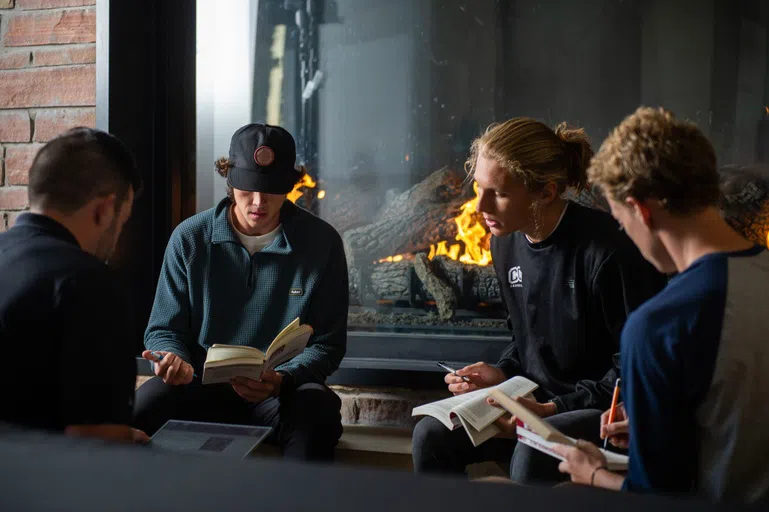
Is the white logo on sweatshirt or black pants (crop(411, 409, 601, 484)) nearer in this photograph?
black pants (crop(411, 409, 601, 484))

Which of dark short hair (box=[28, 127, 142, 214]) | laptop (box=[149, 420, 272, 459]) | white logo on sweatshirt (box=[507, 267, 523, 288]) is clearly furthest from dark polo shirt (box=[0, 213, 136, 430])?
white logo on sweatshirt (box=[507, 267, 523, 288])

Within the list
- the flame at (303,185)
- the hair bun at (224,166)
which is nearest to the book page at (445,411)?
the hair bun at (224,166)

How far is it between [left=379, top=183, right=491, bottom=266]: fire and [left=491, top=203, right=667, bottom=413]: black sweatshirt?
0.60 meters

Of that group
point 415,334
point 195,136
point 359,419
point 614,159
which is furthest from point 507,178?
point 195,136

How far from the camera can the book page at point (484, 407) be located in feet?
5.82

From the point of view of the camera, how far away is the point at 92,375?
47.4 inches

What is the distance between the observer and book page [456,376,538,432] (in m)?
1.78

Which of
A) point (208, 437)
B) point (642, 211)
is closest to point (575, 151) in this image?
point (642, 211)

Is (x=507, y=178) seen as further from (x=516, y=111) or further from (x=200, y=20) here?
(x=200, y=20)

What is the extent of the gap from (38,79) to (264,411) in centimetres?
145

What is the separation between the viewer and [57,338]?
119 cm

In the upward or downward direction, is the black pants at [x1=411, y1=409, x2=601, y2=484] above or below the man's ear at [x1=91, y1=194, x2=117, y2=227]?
below

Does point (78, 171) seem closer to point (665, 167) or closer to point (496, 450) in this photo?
point (665, 167)

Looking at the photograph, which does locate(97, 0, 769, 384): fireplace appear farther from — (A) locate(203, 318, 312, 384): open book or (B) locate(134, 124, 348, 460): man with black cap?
(A) locate(203, 318, 312, 384): open book
